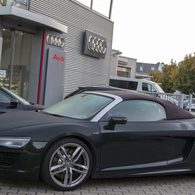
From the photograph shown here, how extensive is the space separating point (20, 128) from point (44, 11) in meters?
11.7

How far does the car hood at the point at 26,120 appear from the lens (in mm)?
3584

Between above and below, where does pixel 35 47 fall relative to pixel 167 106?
above

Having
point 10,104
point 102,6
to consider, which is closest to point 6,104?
point 10,104

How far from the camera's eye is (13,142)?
10.8 feet

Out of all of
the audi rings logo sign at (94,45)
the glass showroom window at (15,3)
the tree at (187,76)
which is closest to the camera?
Result: the glass showroom window at (15,3)

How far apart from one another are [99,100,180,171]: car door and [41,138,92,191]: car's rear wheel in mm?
264

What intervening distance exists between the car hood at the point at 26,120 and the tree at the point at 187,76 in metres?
34.8

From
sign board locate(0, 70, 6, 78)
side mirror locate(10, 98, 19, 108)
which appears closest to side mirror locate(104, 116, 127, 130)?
side mirror locate(10, 98, 19, 108)

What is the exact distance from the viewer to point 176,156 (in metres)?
4.28

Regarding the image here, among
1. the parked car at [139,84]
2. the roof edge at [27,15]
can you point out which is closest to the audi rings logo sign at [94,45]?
the roof edge at [27,15]

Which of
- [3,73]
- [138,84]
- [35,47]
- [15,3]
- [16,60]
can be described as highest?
[15,3]

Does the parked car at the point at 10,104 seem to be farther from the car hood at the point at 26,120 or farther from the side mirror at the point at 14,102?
the car hood at the point at 26,120

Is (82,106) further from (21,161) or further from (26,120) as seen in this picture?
(21,161)

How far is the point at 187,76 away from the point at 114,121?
1382 inches
